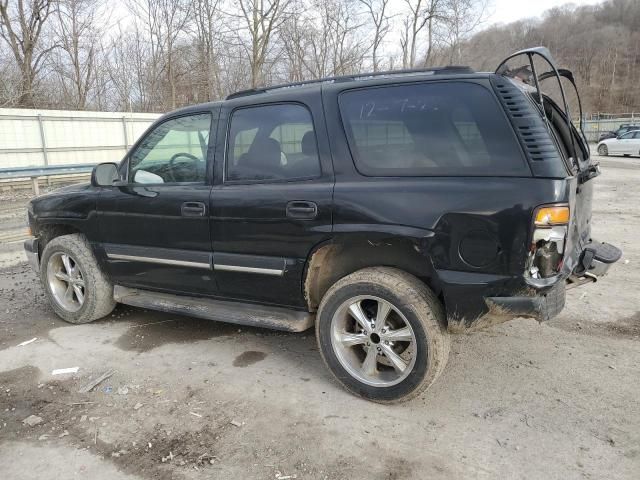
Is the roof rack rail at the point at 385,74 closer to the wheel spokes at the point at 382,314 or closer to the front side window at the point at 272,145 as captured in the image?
the front side window at the point at 272,145

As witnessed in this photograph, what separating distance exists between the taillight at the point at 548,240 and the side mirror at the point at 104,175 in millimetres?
3273

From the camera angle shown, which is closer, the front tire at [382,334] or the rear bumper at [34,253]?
the front tire at [382,334]

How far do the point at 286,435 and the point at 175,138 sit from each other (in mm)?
2475

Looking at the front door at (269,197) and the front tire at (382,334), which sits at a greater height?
the front door at (269,197)

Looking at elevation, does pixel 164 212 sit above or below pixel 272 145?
below

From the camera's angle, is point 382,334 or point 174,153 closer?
point 382,334

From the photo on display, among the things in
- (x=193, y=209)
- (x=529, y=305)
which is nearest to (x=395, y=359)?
(x=529, y=305)

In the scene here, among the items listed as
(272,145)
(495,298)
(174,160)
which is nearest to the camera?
(495,298)

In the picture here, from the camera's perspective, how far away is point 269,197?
11.1 feet

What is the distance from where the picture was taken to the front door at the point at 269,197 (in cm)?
326

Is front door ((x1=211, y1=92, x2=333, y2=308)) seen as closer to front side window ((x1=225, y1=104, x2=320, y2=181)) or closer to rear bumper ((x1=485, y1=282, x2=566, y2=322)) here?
front side window ((x1=225, y1=104, x2=320, y2=181))

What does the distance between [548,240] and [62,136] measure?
1626cm

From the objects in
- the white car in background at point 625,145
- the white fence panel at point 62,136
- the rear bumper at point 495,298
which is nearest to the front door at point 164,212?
the rear bumper at point 495,298

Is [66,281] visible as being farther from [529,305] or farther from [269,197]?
[529,305]
